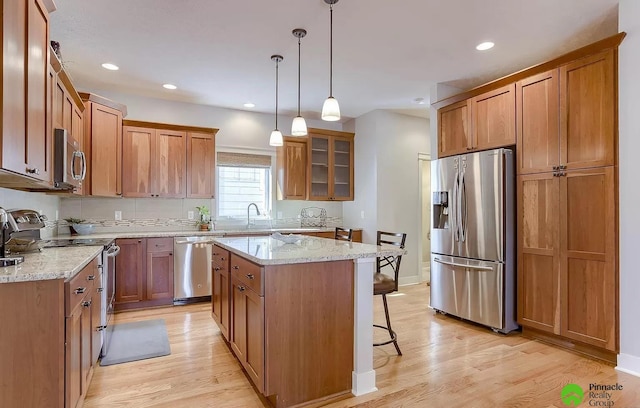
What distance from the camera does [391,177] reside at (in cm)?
532

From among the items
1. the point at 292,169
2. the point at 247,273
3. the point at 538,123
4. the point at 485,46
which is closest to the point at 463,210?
the point at 538,123

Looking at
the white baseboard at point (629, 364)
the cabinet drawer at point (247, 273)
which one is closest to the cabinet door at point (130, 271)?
the cabinet drawer at point (247, 273)

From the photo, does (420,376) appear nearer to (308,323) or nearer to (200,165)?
(308,323)

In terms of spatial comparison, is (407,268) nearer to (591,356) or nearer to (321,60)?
(591,356)

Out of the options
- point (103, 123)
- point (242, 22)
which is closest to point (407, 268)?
point (242, 22)

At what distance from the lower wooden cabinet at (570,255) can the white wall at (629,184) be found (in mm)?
60

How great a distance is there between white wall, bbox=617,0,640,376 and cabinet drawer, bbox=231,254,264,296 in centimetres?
264

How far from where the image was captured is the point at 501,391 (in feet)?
7.40

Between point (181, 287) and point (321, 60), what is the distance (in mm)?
3157

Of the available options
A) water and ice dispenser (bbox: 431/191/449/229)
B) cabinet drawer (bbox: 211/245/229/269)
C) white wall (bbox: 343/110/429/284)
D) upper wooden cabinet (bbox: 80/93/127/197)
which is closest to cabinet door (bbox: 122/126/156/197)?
upper wooden cabinet (bbox: 80/93/127/197)

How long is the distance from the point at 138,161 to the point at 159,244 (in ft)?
3.63

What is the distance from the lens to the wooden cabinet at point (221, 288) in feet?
9.18

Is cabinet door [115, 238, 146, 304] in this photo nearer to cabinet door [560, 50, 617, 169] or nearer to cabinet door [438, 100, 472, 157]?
cabinet door [438, 100, 472, 157]

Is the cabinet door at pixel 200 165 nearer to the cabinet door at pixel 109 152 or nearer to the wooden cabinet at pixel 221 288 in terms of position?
the cabinet door at pixel 109 152
